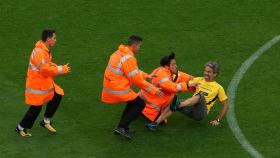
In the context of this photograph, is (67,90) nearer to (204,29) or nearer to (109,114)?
(109,114)

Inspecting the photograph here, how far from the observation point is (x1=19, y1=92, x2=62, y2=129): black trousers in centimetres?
1354

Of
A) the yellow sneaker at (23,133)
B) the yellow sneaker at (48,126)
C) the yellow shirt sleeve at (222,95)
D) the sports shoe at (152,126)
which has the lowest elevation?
the yellow sneaker at (23,133)

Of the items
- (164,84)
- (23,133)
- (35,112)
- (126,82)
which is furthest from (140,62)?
(23,133)

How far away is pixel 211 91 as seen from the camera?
1413cm

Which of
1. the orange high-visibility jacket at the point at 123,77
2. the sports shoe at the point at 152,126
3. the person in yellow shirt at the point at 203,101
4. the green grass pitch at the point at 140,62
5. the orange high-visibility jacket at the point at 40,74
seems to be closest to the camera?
the orange high-visibility jacket at the point at 40,74

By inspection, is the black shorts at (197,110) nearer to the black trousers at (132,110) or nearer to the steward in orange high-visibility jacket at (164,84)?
the steward in orange high-visibility jacket at (164,84)

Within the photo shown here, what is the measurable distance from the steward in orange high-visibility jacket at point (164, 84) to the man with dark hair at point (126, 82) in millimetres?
305

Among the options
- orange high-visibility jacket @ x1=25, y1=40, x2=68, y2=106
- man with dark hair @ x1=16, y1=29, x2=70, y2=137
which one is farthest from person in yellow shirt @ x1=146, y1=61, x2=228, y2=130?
orange high-visibility jacket @ x1=25, y1=40, x2=68, y2=106

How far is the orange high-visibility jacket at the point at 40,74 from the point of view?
13000 millimetres

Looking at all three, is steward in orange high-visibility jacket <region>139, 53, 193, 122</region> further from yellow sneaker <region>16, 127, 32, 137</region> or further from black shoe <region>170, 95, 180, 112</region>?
yellow sneaker <region>16, 127, 32, 137</region>

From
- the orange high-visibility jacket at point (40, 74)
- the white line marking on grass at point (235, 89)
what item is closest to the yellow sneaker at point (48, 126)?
the orange high-visibility jacket at point (40, 74)

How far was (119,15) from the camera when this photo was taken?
18.6m

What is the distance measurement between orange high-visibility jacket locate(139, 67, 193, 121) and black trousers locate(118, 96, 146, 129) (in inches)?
22.5

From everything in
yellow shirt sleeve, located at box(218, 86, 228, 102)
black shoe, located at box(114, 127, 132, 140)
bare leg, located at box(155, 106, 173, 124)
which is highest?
yellow shirt sleeve, located at box(218, 86, 228, 102)
